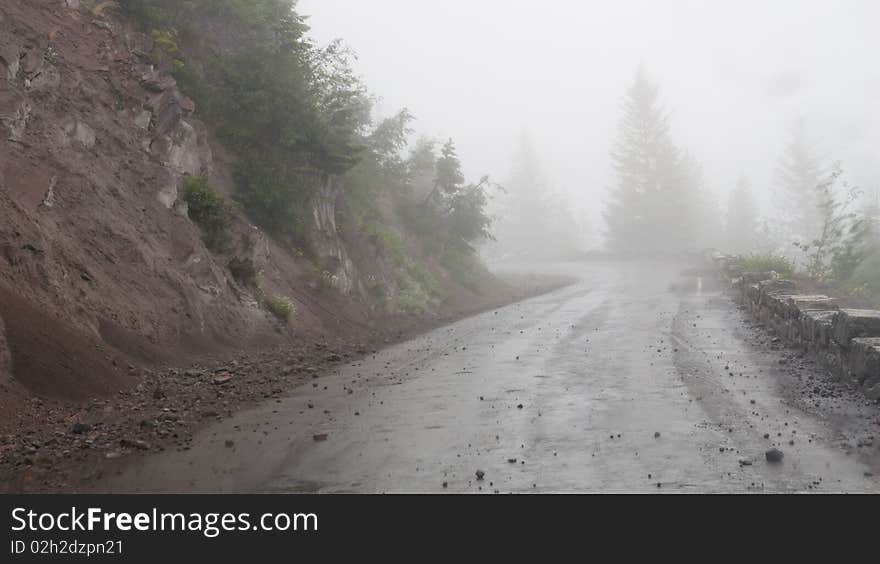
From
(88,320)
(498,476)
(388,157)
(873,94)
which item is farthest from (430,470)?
(873,94)

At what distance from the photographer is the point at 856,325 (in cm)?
1073

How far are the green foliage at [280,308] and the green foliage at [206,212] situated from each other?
1.57 meters

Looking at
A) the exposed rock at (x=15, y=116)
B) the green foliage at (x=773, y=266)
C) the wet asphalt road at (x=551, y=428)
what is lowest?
the wet asphalt road at (x=551, y=428)

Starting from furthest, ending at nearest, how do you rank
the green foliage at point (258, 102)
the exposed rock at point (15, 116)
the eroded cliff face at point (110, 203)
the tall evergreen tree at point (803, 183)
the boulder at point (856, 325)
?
the tall evergreen tree at point (803, 183) → the green foliage at point (258, 102) → the exposed rock at point (15, 116) → the eroded cliff face at point (110, 203) → the boulder at point (856, 325)

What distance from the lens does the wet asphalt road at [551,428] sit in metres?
7.16

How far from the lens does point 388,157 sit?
36000mm

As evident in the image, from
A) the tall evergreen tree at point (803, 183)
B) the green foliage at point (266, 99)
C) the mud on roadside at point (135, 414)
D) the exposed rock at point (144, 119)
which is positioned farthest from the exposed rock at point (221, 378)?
the tall evergreen tree at point (803, 183)

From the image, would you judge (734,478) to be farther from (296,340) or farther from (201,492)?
(296,340)

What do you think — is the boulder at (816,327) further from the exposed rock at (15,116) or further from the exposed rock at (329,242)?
the exposed rock at (15,116)

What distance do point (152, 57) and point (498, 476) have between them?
14.7 metres

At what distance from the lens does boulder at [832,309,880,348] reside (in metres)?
10.6

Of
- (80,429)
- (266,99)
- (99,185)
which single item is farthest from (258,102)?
(80,429)

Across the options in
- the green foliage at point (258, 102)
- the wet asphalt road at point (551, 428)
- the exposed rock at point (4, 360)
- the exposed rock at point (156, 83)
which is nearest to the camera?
the wet asphalt road at point (551, 428)
